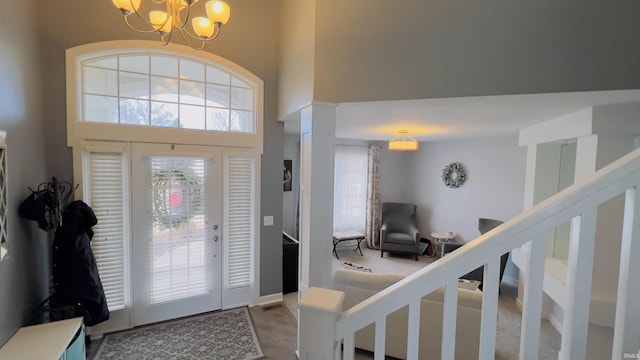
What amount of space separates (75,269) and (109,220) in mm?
563

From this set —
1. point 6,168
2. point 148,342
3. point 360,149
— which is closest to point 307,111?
point 6,168

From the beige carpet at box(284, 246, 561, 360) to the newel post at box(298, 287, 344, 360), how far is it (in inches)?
89.7

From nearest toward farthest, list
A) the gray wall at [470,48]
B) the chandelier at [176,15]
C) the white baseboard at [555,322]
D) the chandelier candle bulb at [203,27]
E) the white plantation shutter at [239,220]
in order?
1. the chandelier at [176,15]
2. the gray wall at [470,48]
3. the chandelier candle bulb at [203,27]
4. the white baseboard at [555,322]
5. the white plantation shutter at [239,220]

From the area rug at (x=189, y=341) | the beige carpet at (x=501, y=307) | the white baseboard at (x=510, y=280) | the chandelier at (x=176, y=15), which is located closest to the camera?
the chandelier at (x=176, y=15)

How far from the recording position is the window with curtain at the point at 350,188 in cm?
635

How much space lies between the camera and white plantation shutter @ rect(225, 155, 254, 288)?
3.53 meters

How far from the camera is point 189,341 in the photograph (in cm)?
295

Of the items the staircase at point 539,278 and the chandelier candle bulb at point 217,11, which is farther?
the chandelier candle bulb at point 217,11

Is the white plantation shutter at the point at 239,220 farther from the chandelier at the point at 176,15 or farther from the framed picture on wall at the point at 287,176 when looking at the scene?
the framed picture on wall at the point at 287,176

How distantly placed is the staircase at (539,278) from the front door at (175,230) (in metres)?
2.83

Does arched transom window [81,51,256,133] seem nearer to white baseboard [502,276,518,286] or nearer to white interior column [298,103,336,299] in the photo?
white interior column [298,103,336,299]

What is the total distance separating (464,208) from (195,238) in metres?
4.96

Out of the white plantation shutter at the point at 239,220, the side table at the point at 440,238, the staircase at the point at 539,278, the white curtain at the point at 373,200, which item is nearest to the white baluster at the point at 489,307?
the staircase at the point at 539,278

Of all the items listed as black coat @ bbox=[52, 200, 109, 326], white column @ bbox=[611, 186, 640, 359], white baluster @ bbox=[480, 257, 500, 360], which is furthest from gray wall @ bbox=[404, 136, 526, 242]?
black coat @ bbox=[52, 200, 109, 326]
